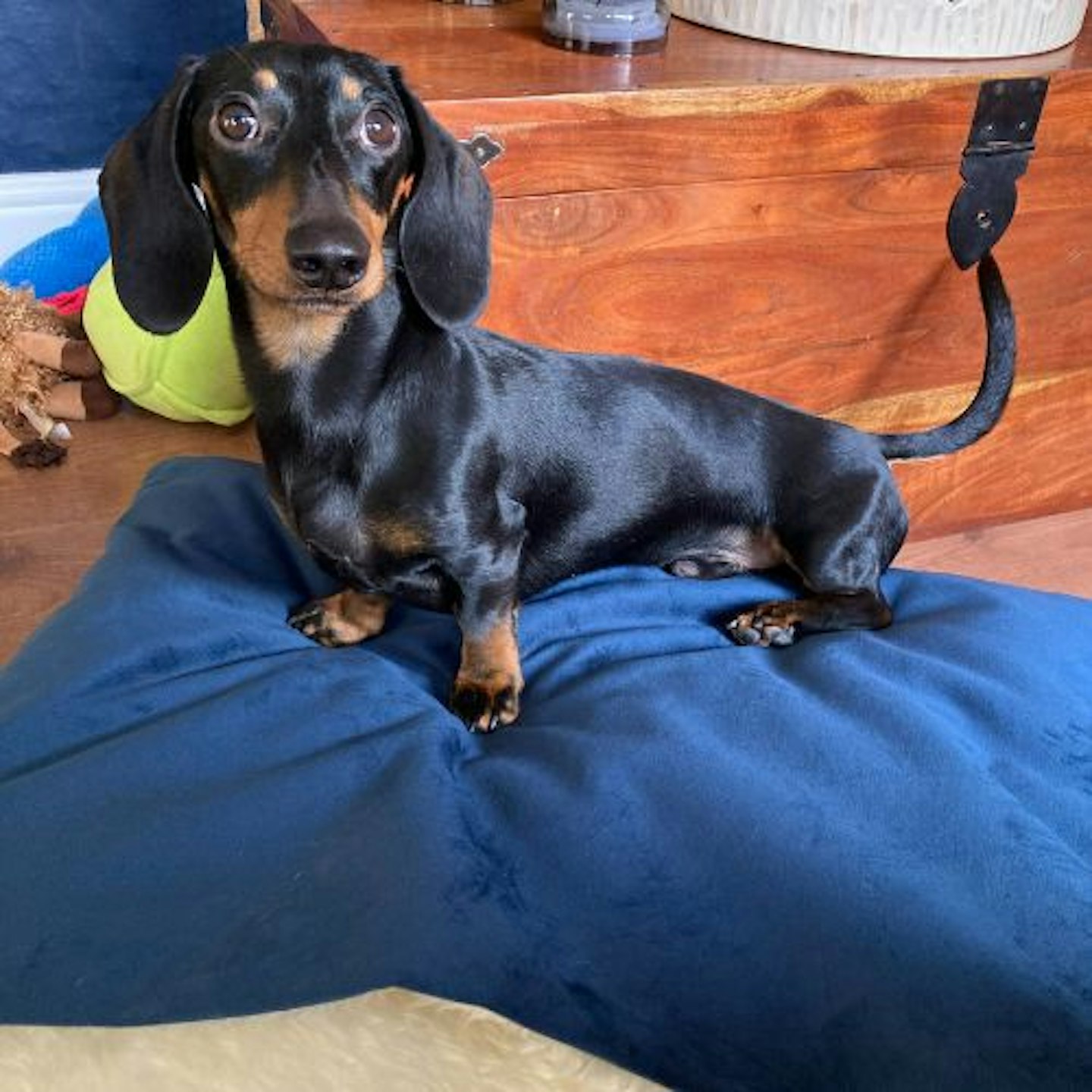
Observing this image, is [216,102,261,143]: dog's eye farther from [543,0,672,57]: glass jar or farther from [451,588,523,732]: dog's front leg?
[543,0,672,57]: glass jar

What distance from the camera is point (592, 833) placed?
0.93 m

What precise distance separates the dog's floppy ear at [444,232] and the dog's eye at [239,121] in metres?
0.15

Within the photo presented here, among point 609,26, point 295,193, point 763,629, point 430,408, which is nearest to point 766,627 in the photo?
point 763,629

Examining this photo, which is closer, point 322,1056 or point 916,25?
point 322,1056

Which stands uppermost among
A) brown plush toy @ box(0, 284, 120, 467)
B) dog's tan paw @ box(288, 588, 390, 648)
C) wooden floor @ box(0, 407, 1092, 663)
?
dog's tan paw @ box(288, 588, 390, 648)

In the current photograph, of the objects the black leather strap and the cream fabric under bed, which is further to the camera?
the black leather strap

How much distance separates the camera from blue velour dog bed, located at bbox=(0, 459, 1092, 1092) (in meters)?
0.80

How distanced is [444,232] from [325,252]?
215 mm

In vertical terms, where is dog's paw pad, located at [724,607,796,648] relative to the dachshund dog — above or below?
below

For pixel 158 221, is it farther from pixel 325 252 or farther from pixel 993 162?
pixel 993 162

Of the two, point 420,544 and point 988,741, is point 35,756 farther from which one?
point 988,741

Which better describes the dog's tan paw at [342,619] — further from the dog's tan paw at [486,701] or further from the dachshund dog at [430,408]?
the dog's tan paw at [486,701]

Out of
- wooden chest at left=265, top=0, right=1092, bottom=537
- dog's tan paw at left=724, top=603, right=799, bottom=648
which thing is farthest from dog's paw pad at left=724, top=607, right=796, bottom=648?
wooden chest at left=265, top=0, right=1092, bottom=537

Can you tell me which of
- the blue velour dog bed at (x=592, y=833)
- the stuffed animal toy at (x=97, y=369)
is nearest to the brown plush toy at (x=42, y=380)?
the stuffed animal toy at (x=97, y=369)
